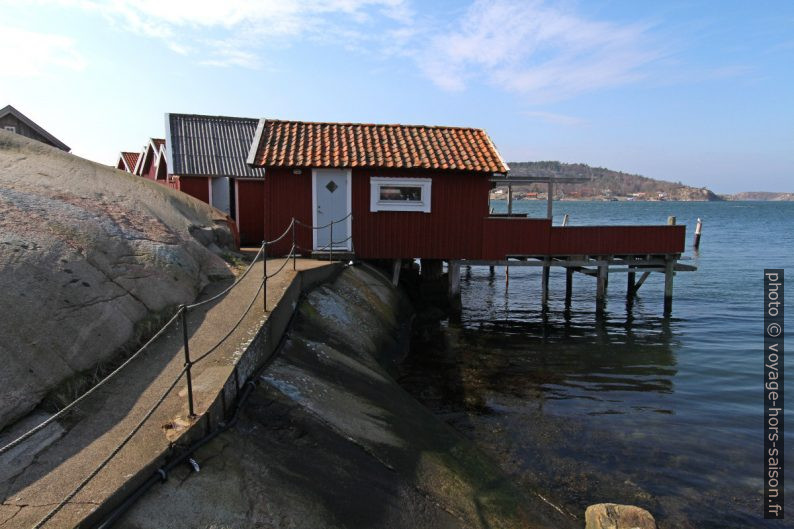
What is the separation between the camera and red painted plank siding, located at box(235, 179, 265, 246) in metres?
19.4

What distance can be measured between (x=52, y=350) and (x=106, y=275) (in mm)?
1768

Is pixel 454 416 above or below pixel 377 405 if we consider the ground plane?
below

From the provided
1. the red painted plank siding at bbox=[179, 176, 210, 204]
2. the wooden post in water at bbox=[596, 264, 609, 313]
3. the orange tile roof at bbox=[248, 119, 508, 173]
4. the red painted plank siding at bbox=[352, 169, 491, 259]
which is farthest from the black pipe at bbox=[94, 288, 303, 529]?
A: the wooden post in water at bbox=[596, 264, 609, 313]

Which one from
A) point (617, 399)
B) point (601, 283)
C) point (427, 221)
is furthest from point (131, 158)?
point (617, 399)

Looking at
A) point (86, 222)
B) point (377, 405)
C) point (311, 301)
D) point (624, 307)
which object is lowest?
point (624, 307)

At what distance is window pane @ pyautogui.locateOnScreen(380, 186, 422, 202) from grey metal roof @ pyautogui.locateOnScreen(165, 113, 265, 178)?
5671mm

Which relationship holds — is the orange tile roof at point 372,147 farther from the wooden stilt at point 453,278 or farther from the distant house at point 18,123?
the distant house at point 18,123

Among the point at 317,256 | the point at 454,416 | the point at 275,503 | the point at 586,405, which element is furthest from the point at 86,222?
the point at 586,405

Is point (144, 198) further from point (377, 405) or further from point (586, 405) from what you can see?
point (586, 405)

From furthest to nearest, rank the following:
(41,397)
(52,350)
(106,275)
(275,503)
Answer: (106,275) < (52,350) < (41,397) < (275,503)

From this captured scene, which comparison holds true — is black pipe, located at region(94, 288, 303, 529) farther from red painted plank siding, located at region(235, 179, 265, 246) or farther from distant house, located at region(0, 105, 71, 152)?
distant house, located at region(0, 105, 71, 152)

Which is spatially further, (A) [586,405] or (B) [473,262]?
(B) [473,262]

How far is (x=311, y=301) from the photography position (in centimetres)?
1065

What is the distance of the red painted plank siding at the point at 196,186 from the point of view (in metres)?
19.6
